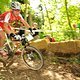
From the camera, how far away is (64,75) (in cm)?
646

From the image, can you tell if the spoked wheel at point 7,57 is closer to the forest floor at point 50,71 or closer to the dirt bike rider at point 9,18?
the forest floor at point 50,71

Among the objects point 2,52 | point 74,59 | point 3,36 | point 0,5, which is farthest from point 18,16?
point 0,5

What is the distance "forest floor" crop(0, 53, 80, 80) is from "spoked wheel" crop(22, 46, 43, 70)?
179 mm

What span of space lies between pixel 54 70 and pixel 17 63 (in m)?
1.35

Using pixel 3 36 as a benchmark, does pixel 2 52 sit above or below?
below

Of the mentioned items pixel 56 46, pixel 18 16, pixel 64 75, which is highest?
pixel 18 16

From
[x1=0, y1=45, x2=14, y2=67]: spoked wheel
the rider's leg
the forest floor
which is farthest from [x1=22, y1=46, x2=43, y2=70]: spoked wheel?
the rider's leg

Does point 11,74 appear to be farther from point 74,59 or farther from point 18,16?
point 74,59

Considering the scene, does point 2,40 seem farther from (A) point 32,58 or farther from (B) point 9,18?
(A) point 32,58

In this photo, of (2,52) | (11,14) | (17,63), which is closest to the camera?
(11,14)

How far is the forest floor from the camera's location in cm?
620

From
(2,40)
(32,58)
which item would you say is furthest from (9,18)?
(32,58)

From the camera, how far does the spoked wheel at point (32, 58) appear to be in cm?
624

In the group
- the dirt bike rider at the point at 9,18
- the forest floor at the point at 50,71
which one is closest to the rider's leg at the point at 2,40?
the dirt bike rider at the point at 9,18
